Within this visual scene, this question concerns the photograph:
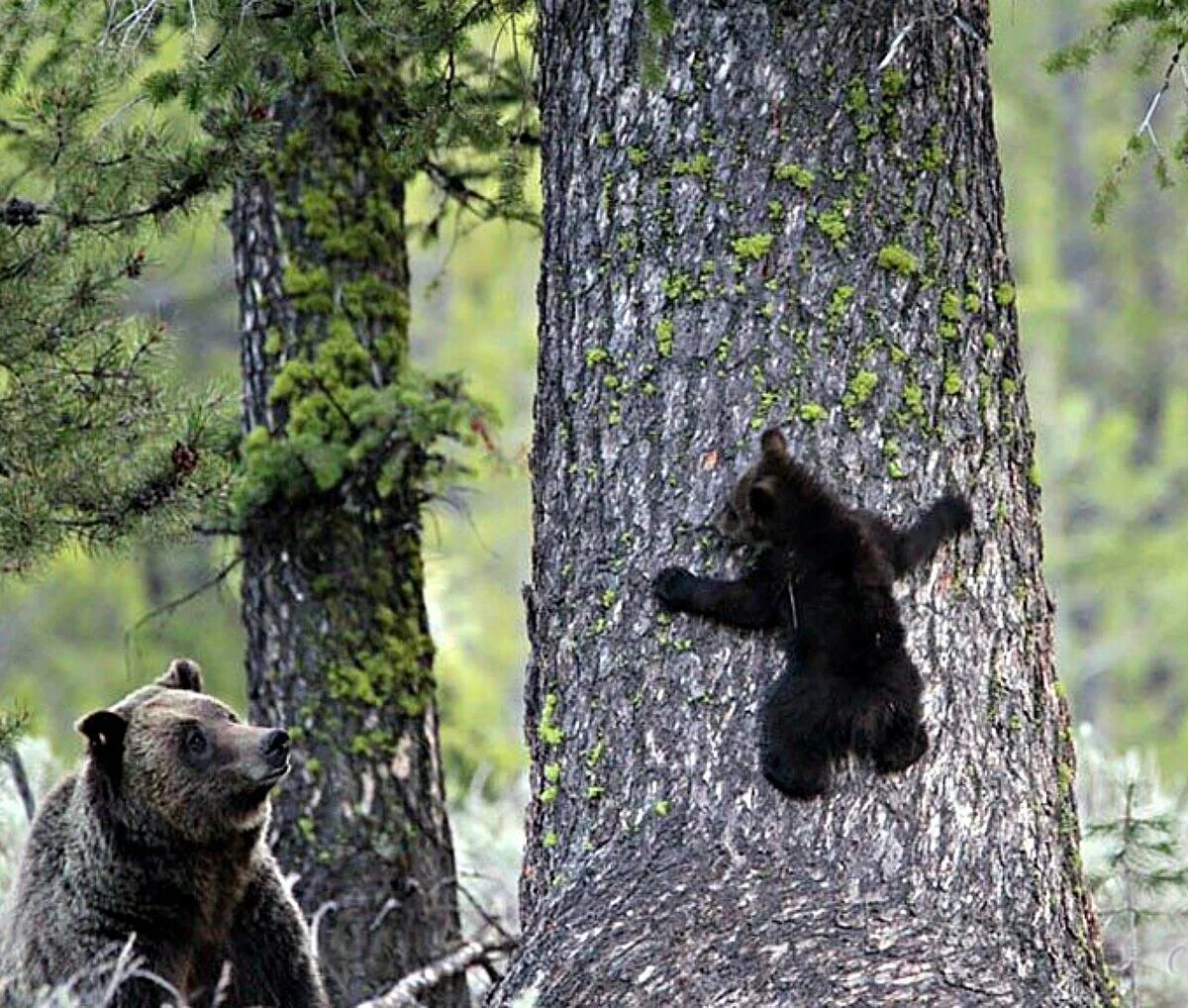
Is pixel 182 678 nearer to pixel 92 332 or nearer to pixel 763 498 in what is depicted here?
pixel 92 332

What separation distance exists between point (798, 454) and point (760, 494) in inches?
6.2

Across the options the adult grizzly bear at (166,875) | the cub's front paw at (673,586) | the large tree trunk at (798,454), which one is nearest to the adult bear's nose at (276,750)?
the adult grizzly bear at (166,875)

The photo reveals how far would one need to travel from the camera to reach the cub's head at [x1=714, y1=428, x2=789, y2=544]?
167 inches

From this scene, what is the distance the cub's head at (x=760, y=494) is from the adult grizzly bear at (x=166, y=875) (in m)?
1.78

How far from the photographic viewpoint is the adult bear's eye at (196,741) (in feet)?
18.3

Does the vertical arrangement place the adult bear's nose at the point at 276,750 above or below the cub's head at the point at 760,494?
below

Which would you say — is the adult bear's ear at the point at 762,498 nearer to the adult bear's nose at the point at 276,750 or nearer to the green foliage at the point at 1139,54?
the green foliage at the point at 1139,54

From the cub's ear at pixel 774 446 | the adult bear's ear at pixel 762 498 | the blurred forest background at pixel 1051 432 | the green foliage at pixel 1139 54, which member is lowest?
the adult bear's ear at pixel 762 498

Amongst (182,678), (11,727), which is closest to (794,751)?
(11,727)

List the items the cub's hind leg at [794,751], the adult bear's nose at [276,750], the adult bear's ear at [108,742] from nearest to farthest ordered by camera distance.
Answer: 1. the cub's hind leg at [794,751]
2. the adult bear's nose at [276,750]
3. the adult bear's ear at [108,742]

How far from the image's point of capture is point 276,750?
5336mm

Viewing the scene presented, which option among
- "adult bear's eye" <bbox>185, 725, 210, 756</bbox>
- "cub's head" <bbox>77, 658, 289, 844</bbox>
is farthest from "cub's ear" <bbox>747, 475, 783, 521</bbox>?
"adult bear's eye" <bbox>185, 725, 210, 756</bbox>

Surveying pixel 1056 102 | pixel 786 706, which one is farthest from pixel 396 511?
pixel 1056 102

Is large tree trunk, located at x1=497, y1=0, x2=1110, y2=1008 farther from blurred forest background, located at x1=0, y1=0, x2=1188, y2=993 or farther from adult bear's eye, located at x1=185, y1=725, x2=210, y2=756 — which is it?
blurred forest background, located at x1=0, y1=0, x2=1188, y2=993
